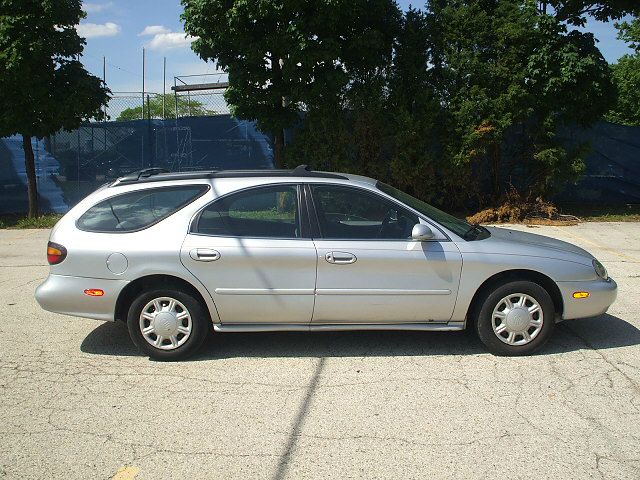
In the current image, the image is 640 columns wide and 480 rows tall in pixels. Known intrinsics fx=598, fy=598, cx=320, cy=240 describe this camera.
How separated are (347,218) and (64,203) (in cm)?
1133

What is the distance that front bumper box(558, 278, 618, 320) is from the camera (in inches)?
197

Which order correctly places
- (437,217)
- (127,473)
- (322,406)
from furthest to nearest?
(437,217), (322,406), (127,473)

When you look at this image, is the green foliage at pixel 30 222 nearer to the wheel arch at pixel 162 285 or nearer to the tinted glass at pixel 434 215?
the wheel arch at pixel 162 285

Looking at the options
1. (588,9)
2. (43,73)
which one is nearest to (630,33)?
(588,9)

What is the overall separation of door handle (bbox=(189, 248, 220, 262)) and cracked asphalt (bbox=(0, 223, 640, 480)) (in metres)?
0.88

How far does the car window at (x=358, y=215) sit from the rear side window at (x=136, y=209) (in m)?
1.07

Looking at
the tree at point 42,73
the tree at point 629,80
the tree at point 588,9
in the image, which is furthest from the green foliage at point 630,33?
the tree at point 42,73

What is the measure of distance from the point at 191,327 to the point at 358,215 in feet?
5.61

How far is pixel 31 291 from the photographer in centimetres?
758

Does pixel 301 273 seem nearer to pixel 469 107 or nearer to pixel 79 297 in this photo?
pixel 79 297

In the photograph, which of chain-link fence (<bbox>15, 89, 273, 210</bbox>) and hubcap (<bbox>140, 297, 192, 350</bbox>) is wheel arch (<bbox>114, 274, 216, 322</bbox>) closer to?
hubcap (<bbox>140, 297, 192, 350</bbox>)

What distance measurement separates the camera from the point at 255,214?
518 cm

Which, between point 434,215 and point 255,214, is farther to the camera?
point 434,215

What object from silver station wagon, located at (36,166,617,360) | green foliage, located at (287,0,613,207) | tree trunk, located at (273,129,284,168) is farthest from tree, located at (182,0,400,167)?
silver station wagon, located at (36,166,617,360)
